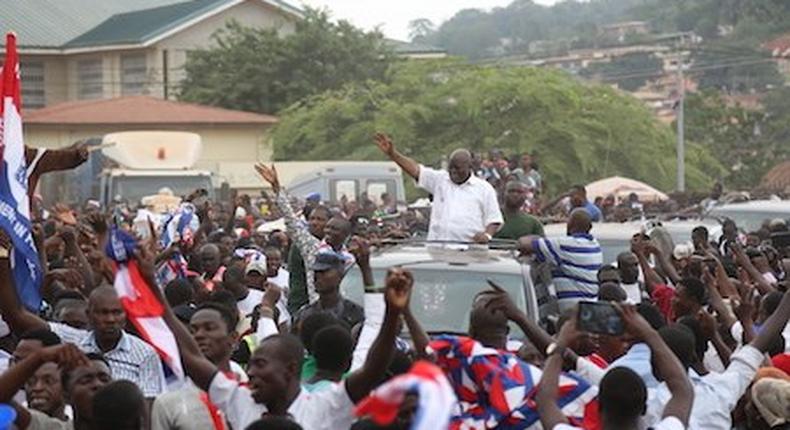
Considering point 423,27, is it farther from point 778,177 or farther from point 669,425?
point 669,425

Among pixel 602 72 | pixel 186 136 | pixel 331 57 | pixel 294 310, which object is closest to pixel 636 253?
pixel 294 310

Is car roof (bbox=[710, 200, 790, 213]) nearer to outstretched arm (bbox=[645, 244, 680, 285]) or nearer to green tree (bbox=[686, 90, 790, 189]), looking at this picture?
outstretched arm (bbox=[645, 244, 680, 285])

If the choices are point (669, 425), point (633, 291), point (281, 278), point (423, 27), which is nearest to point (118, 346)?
point (669, 425)

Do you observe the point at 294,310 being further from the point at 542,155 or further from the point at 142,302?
the point at 542,155

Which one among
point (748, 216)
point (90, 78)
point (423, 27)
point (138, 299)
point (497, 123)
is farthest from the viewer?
point (423, 27)

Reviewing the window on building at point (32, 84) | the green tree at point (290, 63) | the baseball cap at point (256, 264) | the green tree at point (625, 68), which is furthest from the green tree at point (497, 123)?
the green tree at point (625, 68)

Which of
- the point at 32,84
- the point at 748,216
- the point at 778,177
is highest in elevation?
the point at 32,84

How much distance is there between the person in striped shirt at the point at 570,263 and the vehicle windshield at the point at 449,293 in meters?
0.75

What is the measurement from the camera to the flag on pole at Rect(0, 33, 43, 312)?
32.1 feet

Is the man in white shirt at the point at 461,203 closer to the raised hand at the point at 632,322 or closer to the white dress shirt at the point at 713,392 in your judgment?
the white dress shirt at the point at 713,392

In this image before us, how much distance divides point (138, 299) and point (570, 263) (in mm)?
4739

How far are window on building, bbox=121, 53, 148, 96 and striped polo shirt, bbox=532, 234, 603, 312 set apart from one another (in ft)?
176

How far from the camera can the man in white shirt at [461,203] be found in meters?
13.1

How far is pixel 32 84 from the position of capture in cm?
6738
